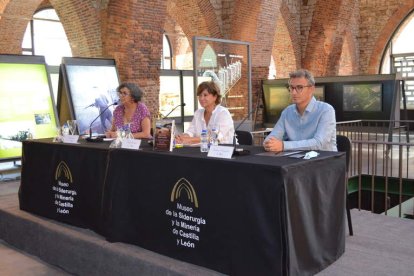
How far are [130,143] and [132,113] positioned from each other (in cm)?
139

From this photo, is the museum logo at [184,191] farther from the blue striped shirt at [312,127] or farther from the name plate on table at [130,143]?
the blue striped shirt at [312,127]

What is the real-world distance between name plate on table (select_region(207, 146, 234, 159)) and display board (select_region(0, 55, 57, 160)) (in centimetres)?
373

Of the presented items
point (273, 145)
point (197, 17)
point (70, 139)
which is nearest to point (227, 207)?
point (273, 145)

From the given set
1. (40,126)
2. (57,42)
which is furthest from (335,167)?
(57,42)

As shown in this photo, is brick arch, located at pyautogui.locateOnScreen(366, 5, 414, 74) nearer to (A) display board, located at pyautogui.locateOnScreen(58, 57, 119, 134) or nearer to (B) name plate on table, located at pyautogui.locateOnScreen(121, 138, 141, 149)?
(A) display board, located at pyautogui.locateOnScreen(58, 57, 119, 134)

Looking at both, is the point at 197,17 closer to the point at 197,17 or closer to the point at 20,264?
the point at 197,17

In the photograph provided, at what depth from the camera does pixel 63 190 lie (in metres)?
3.20

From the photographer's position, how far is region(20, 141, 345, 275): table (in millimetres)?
2045

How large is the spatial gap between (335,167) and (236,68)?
642 cm

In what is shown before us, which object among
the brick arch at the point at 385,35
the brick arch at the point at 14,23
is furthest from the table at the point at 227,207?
the brick arch at the point at 385,35

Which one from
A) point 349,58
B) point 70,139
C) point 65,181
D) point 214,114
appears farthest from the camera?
point 349,58

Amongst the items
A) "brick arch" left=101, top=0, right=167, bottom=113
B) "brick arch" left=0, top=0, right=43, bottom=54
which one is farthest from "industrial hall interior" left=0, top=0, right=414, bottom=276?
"brick arch" left=0, top=0, right=43, bottom=54

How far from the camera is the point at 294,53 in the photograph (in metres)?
13.0

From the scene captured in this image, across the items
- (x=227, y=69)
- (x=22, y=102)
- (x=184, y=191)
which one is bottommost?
→ (x=184, y=191)
